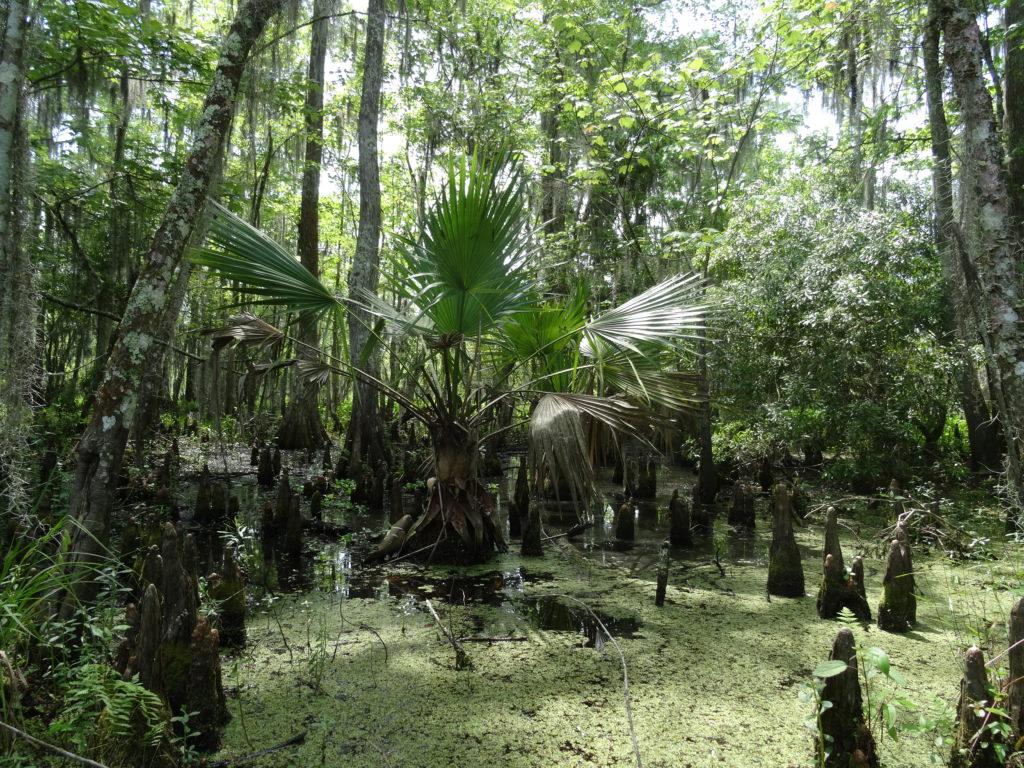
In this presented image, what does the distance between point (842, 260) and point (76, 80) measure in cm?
780

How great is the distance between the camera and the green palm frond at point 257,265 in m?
3.79

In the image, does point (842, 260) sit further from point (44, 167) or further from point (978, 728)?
point (44, 167)

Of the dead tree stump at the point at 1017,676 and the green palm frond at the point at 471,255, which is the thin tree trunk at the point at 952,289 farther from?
the dead tree stump at the point at 1017,676

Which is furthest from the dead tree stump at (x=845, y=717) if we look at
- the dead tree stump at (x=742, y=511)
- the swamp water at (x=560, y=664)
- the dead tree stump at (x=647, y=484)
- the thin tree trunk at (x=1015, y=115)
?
the thin tree trunk at (x=1015, y=115)

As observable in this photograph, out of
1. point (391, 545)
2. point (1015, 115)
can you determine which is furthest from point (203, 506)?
point (1015, 115)

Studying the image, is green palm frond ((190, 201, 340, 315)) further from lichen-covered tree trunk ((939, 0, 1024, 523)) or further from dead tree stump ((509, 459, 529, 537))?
lichen-covered tree trunk ((939, 0, 1024, 523))

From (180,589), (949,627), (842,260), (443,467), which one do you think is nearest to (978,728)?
(949,627)

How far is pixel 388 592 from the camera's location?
4.03 m

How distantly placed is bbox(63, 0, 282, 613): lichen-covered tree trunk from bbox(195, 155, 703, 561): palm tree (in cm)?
32

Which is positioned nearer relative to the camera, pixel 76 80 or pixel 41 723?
pixel 41 723

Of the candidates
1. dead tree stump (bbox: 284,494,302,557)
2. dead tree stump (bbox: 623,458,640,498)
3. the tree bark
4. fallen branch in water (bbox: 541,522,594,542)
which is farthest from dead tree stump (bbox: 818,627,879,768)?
the tree bark

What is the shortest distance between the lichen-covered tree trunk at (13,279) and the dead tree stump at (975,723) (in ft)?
12.7

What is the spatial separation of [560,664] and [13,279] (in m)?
3.36

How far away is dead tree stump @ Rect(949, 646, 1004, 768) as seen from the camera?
76.8 inches
